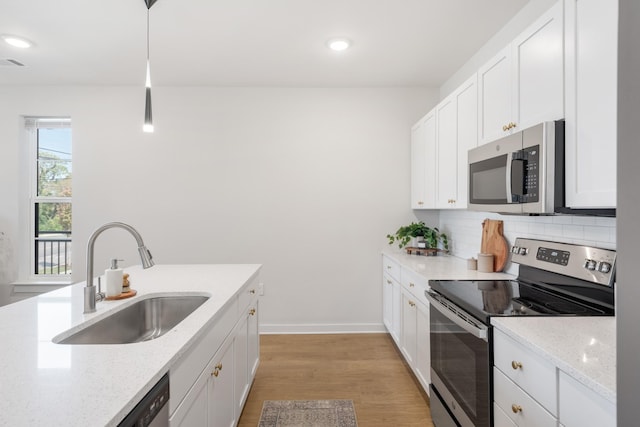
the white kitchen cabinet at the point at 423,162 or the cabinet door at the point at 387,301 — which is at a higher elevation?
the white kitchen cabinet at the point at 423,162

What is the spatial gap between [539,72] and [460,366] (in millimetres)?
1423

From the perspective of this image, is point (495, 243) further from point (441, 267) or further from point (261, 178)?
point (261, 178)

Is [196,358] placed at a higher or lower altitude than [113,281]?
lower

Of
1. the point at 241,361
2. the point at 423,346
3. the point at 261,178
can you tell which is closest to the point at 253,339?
the point at 241,361

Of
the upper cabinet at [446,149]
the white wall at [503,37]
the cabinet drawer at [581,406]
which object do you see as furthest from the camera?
the upper cabinet at [446,149]

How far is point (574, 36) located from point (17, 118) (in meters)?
4.77

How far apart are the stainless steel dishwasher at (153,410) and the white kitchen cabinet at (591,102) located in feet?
5.07

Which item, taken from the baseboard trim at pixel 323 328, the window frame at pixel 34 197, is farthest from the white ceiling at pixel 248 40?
the baseboard trim at pixel 323 328

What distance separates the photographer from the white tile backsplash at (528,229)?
1683 millimetres

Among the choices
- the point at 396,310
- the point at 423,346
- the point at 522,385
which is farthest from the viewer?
the point at 396,310

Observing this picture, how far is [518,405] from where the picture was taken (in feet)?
4.13

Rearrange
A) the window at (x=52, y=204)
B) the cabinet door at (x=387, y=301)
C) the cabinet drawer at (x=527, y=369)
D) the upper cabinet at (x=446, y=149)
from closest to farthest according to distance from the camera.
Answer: the cabinet drawer at (x=527, y=369) → the upper cabinet at (x=446, y=149) → the cabinet door at (x=387, y=301) → the window at (x=52, y=204)

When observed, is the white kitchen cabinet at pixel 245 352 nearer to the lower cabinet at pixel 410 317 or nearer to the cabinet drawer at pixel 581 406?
the lower cabinet at pixel 410 317

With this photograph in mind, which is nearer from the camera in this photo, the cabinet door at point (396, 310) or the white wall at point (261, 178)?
the cabinet door at point (396, 310)
